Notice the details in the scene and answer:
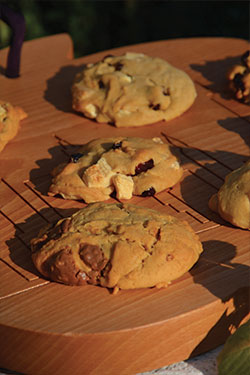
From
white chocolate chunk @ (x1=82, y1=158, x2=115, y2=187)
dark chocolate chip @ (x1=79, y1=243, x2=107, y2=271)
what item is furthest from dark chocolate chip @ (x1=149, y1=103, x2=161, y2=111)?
dark chocolate chip @ (x1=79, y1=243, x2=107, y2=271)

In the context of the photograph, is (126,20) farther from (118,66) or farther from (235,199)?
(235,199)

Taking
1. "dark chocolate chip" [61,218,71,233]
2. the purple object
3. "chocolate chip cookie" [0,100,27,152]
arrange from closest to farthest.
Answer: "dark chocolate chip" [61,218,71,233], "chocolate chip cookie" [0,100,27,152], the purple object

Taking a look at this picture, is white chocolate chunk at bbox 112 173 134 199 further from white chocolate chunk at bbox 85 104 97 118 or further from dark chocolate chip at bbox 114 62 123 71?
dark chocolate chip at bbox 114 62 123 71

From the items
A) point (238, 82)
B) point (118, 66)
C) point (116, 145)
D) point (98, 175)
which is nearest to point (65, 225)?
point (98, 175)

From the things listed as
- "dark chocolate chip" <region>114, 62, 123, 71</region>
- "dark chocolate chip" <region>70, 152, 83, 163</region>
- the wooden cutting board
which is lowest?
the wooden cutting board

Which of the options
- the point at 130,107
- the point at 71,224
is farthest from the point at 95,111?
the point at 71,224

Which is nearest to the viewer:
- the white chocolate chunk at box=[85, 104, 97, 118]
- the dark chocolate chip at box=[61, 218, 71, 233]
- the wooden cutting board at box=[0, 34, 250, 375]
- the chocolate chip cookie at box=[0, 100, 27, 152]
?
the wooden cutting board at box=[0, 34, 250, 375]

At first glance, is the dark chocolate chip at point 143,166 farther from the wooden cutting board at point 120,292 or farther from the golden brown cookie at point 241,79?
the golden brown cookie at point 241,79

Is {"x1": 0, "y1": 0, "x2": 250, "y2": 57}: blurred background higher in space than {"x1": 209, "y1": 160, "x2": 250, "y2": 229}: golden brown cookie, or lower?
lower

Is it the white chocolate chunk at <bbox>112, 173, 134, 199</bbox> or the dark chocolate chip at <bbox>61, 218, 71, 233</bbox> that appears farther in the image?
the white chocolate chunk at <bbox>112, 173, 134, 199</bbox>
